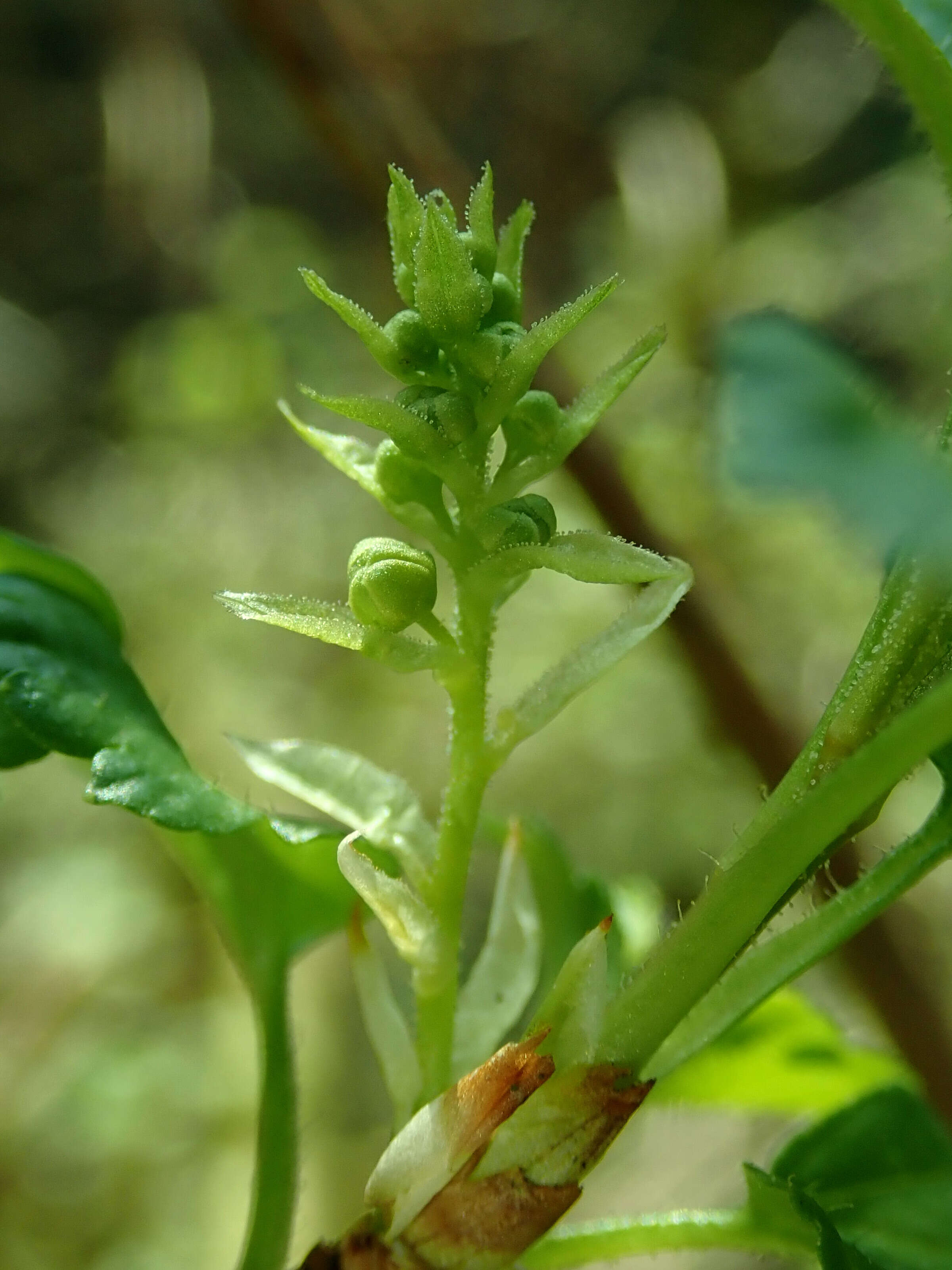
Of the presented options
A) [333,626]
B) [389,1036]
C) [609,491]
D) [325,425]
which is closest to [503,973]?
[389,1036]

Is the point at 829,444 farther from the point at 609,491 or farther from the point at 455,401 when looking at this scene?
the point at 609,491

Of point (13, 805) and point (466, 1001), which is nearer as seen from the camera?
point (466, 1001)

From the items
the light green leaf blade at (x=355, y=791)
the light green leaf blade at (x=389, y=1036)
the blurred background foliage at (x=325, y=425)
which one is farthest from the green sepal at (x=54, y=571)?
the blurred background foliage at (x=325, y=425)

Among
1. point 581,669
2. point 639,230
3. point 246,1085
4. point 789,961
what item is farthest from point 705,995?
point 639,230

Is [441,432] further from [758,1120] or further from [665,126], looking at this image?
[665,126]

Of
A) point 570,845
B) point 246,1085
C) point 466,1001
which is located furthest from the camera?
point 570,845

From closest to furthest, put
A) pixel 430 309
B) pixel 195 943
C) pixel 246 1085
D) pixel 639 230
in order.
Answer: pixel 430 309 < pixel 246 1085 < pixel 195 943 < pixel 639 230

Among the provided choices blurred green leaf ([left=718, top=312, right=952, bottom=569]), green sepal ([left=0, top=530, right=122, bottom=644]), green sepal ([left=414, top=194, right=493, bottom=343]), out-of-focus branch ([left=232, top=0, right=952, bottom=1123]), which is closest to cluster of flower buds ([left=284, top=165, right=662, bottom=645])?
green sepal ([left=414, top=194, right=493, bottom=343])
